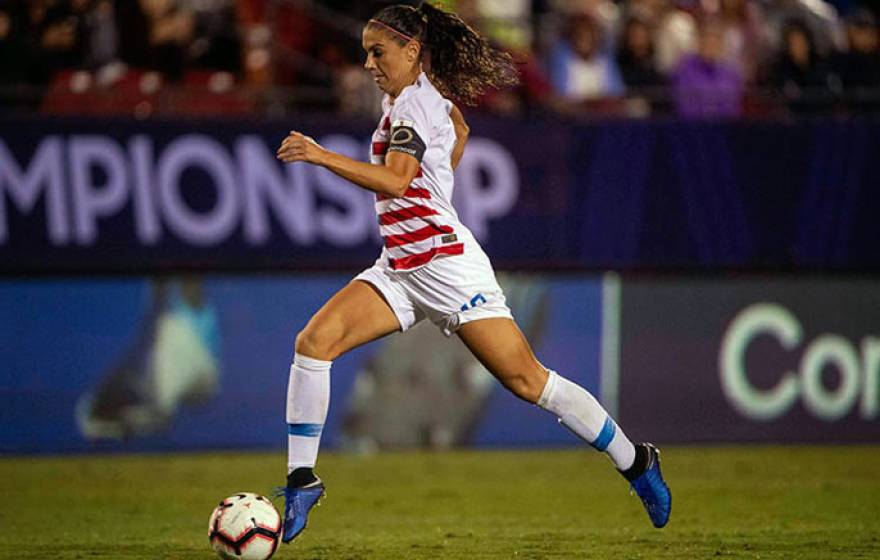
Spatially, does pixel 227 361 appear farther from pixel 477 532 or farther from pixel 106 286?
pixel 477 532

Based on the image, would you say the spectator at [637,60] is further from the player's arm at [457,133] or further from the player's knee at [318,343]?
the player's knee at [318,343]

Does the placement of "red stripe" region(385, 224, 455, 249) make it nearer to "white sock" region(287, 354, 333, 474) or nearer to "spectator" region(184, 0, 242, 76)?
"white sock" region(287, 354, 333, 474)

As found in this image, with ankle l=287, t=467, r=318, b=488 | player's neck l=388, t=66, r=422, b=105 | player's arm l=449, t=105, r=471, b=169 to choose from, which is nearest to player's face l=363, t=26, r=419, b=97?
player's neck l=388, t=66, r=422, b=105

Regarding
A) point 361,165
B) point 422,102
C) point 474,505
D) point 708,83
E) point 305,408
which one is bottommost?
point 474,505

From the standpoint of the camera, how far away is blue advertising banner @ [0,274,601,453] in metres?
10.8

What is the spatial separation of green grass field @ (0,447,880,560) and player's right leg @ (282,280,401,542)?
319mm

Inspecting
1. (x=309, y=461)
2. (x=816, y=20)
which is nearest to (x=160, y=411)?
(x=309, y=461)

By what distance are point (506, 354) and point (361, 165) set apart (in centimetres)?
105

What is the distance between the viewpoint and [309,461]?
21.4ft

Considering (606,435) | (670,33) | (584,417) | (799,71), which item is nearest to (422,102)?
(584,417)

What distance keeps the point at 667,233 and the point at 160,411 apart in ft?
12.8

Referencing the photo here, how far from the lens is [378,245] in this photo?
36.0 ft

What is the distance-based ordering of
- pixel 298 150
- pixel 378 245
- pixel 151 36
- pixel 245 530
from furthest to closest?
pixel 151 36, pixel 378 245, pixel 245 530, pixel 298 150

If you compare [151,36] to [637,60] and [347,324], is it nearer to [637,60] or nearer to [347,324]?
[637,60]
